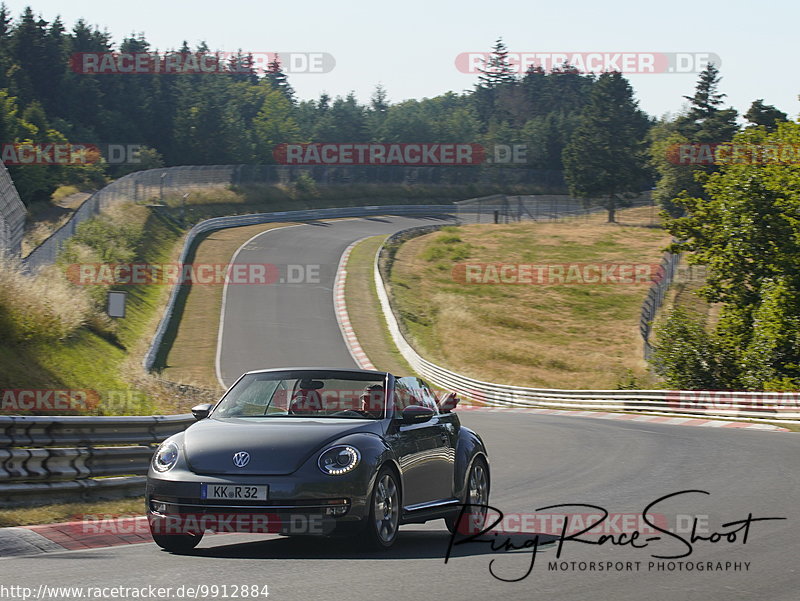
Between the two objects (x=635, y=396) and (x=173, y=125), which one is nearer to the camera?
(x=635, y=396)

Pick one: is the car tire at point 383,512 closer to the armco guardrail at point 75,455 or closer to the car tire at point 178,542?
the car tire at point 178,542

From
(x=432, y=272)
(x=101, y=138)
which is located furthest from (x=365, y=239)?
(x=101, y=138)

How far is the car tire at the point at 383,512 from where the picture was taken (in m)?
8.16

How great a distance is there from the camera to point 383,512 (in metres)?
8.45

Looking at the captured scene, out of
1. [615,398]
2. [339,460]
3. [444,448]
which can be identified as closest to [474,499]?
[444,448]

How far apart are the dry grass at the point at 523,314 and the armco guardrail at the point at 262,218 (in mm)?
10115

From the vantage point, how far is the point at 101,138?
95.8 m

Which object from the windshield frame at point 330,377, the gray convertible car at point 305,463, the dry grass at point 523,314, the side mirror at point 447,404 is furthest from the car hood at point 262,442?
the dry grass at point 523,314

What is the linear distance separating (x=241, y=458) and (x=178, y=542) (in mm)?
863

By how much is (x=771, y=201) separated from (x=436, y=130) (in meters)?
110

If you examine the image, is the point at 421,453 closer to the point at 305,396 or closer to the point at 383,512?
the point at 383,512

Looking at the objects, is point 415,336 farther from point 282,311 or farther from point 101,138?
point 101,138

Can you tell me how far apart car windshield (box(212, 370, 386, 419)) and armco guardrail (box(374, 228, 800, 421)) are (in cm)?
2203

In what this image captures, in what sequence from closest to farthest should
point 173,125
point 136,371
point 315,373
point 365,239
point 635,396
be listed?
point 315,373, point 136,371, point 635,396, point 365,239, point 173,125
